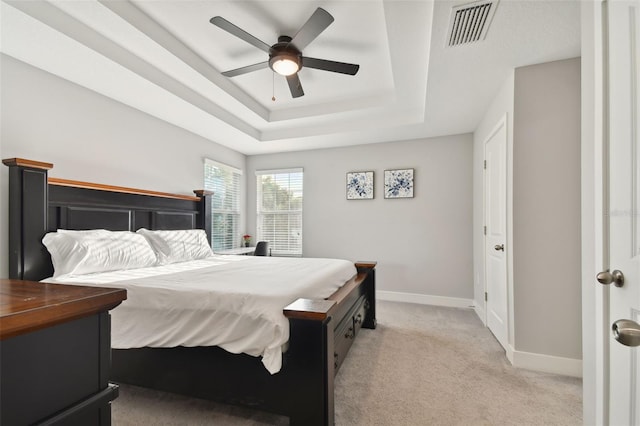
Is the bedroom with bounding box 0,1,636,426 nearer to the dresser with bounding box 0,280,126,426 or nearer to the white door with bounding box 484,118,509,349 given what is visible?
the white door with bounding box 484,118,509,349

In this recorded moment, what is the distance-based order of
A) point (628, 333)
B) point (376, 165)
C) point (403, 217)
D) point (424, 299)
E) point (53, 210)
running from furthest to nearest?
point (376, 165) < point (403, 217) < point (424, 299) < point (53, 210) < point (628, 333)

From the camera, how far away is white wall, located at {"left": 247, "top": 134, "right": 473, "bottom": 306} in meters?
4.12

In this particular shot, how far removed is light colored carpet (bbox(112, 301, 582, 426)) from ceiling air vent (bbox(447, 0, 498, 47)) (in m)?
2.51

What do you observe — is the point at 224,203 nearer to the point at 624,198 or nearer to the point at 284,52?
the point at 284,52

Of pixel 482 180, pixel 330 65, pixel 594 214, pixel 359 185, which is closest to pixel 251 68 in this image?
pixel 330 65

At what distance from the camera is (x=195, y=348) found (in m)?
1.74

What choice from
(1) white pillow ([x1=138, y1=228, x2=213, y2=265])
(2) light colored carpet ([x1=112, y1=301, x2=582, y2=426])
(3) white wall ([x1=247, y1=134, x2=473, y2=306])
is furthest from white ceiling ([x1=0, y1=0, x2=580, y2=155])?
(2) light colored carpet ([x1=112, y1=301, x2=582, y2=426])

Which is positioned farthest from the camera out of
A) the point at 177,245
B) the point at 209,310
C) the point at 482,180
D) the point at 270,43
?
the point at 482,180

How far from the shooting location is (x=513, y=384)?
2.10 meters

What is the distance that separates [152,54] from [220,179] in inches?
93.3

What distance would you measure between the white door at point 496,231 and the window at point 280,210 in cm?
288

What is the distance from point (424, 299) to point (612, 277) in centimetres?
359

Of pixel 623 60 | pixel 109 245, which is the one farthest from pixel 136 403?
pixel 623 60

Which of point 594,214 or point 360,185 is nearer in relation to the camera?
point 594,214
